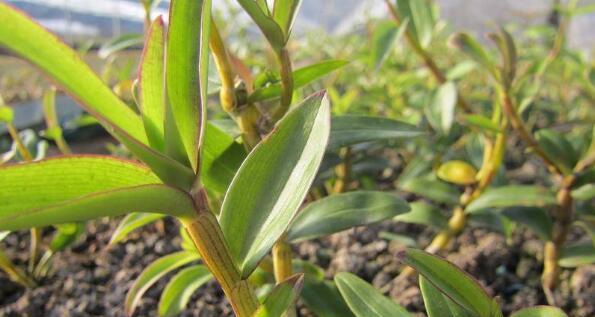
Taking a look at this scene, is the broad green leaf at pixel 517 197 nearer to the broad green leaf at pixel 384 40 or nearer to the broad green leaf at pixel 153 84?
the broad green leaf at pixel 384 40

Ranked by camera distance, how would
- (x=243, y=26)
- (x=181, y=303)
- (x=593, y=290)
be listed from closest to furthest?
(x=181, y=303), (x=593, y=290), (x=243, y=26)

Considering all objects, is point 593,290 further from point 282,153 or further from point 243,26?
point 243,26

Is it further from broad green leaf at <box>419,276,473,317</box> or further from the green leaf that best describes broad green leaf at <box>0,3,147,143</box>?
broad green leaf at <box>419,276,473,317</box>

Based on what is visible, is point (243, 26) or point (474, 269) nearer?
point (474, 269)

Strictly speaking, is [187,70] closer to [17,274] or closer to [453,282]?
[453,282]

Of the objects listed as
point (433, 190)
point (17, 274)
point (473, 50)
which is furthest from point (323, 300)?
point (17, 274)

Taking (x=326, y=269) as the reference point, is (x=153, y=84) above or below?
above

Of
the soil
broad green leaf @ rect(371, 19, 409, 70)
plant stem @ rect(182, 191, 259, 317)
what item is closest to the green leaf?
plant stem @ rect(182, 191, 259, 317)

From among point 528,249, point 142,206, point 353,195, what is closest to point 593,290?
point 528,249
